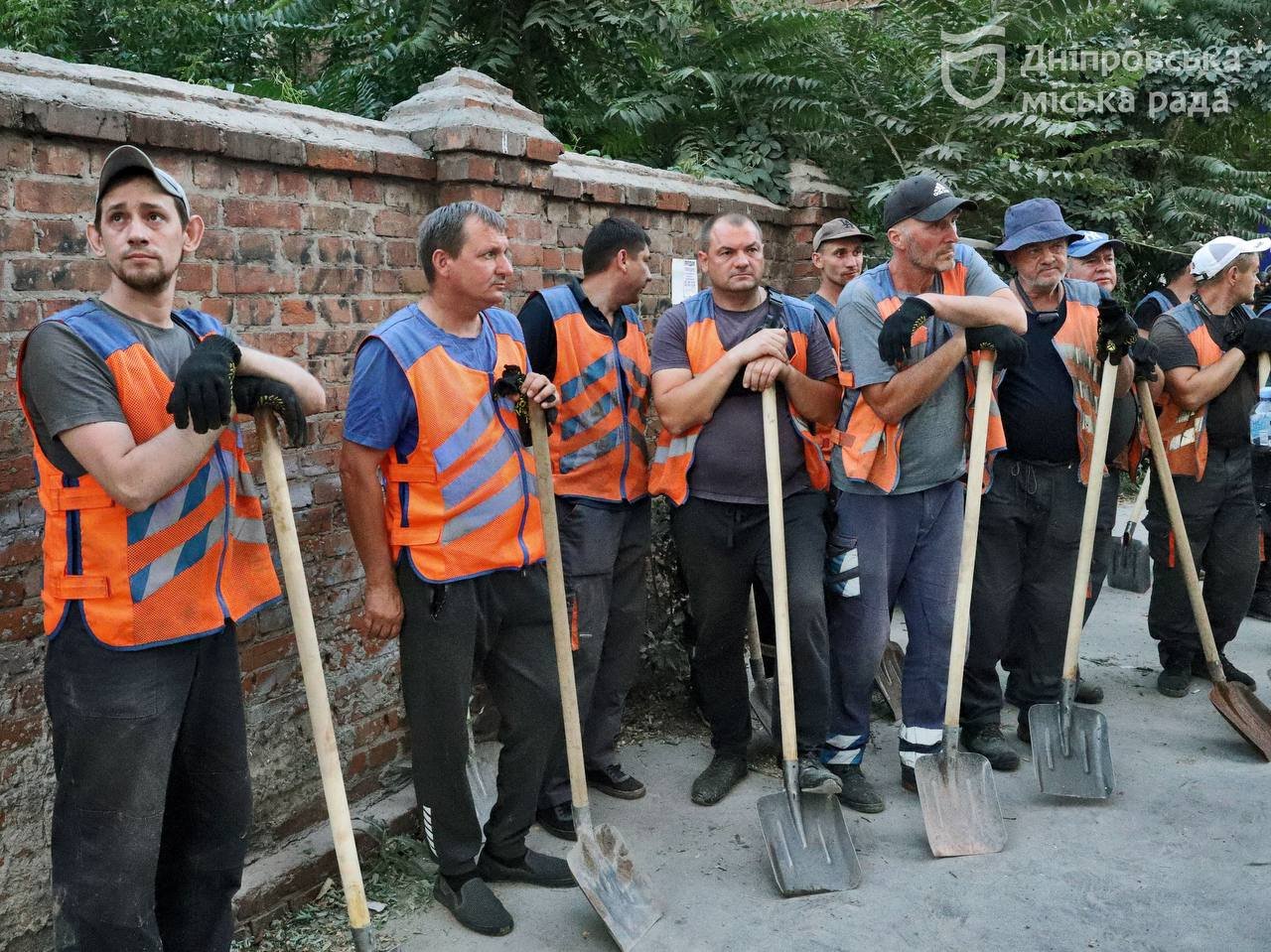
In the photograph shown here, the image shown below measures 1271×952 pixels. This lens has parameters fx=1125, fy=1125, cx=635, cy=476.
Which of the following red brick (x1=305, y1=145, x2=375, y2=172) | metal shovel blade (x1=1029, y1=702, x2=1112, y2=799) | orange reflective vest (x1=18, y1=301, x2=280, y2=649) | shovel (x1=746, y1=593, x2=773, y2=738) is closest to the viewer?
orange reflective vest (x1=18, y1=301, x2=280, y2=649)

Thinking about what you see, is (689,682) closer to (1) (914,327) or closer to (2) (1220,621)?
(1) (914,327)

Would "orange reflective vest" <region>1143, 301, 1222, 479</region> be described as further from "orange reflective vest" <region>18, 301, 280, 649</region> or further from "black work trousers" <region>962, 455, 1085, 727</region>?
"orange reflective vest" <region>18, 301, 280, 649</region>

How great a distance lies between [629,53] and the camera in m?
7.42

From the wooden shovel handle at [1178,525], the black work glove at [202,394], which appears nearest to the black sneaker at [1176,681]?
the wooden shovel handle at [1178,525]

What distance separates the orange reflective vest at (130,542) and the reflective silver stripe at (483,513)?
2.56 feet

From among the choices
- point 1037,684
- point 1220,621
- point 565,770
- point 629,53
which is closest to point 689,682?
point 565,770

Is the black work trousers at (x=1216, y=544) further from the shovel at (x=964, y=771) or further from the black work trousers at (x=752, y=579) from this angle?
the black work trousers at (x=752, y=579)

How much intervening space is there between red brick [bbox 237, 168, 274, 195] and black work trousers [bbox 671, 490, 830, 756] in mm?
1850

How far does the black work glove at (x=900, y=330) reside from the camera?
397cm

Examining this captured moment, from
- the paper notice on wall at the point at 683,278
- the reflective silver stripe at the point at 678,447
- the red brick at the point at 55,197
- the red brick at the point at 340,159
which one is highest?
the red brick at the point at 340,159

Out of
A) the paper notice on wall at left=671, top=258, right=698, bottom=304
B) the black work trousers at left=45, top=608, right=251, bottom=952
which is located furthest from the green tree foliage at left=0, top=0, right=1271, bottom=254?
the black work trousers at left=45, top=608, right=251, bottom=952

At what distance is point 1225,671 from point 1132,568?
5.42 feet

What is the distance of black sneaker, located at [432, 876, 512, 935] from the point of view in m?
3.47

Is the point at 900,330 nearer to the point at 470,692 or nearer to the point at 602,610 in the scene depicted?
the point at 602,610
